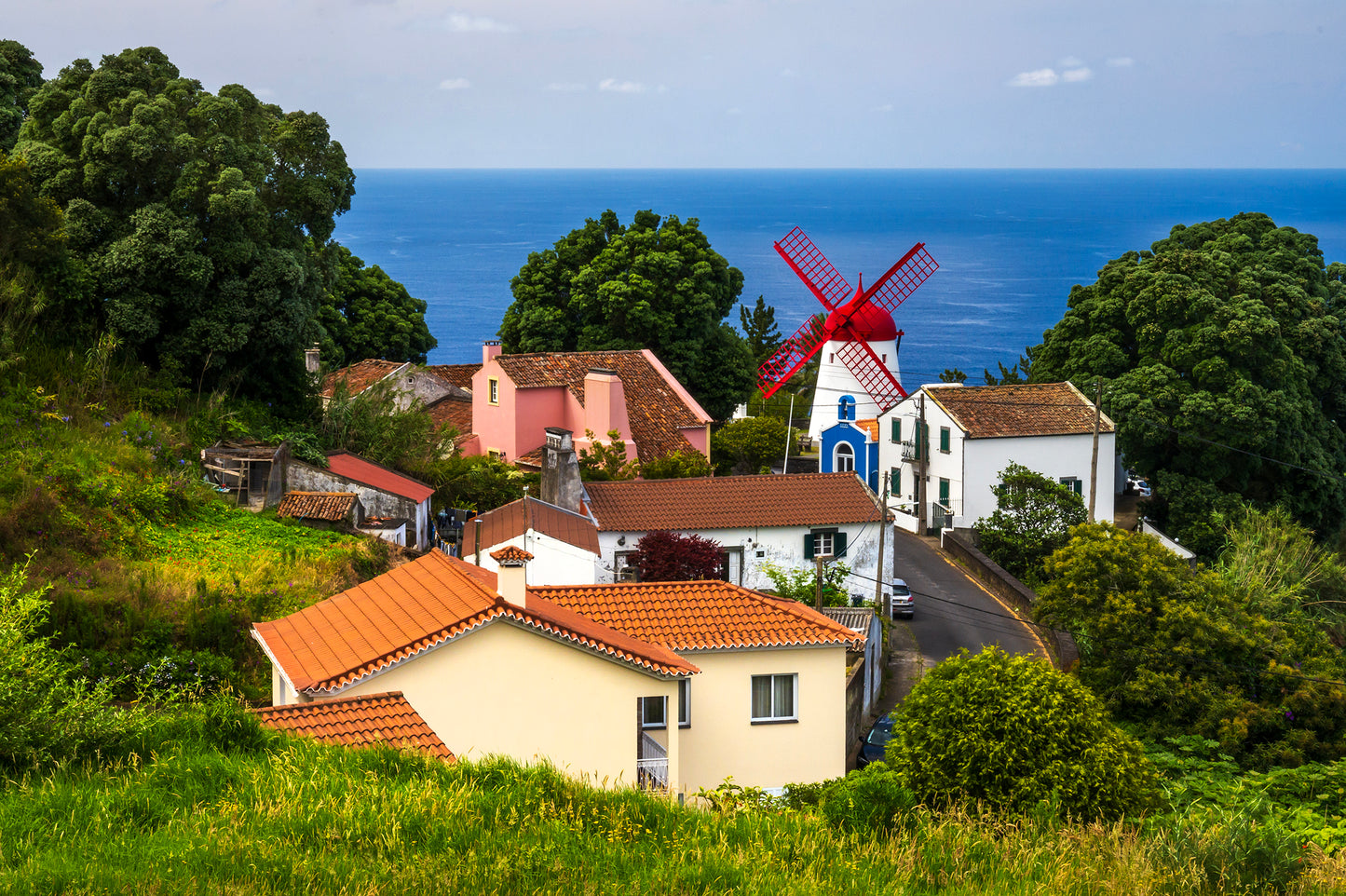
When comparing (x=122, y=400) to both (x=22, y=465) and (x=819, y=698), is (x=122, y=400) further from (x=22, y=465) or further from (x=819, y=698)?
(x=819, y=698)

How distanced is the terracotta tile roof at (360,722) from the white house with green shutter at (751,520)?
61.0 ft

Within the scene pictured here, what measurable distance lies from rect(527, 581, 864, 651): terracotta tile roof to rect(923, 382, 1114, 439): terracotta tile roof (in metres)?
28.0

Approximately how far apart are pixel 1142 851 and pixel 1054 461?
3954 cm

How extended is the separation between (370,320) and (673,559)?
33.9 meters

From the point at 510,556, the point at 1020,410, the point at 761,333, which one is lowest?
the point at 510,556

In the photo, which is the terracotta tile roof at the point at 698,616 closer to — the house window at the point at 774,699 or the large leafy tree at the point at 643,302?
the house window at the point at 774,699

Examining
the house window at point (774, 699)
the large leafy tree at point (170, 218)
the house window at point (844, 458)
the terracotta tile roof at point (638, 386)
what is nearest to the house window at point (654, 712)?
the house window at point (774, 699)

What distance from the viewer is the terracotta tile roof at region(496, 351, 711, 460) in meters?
46.9

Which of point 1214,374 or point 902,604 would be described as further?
point 1214,374

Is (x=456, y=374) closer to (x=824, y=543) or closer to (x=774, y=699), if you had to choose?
(x=824, y=543)

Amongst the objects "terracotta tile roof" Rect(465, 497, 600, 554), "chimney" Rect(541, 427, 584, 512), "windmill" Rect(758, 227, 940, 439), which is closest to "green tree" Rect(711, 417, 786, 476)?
"windmill" Rect(758, 227, 940, 439)

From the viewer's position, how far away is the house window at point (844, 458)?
5528cm

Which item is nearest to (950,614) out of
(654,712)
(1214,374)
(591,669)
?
(1214,374)

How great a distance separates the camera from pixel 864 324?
185ft
